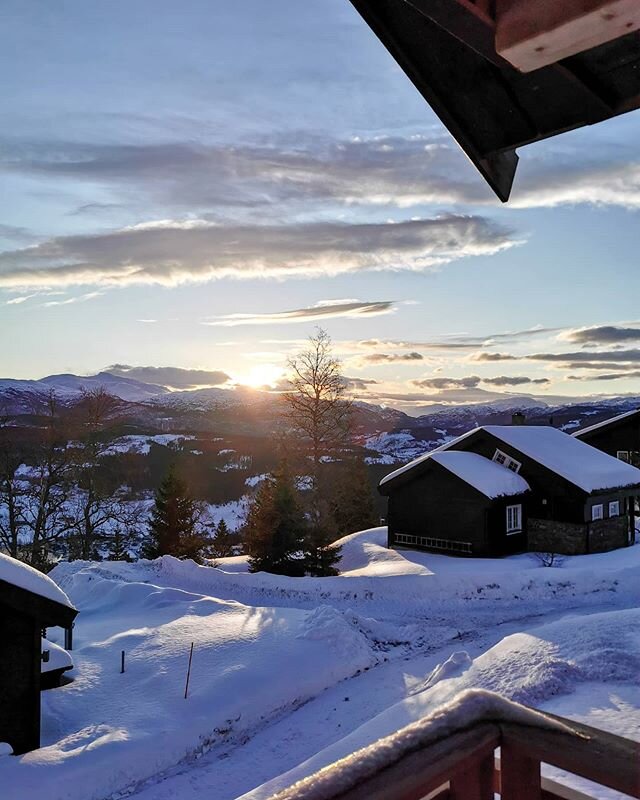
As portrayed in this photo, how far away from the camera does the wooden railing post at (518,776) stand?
147cm

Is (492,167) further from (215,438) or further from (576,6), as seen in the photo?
(215,438)

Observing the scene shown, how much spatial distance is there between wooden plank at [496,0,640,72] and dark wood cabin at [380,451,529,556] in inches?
976

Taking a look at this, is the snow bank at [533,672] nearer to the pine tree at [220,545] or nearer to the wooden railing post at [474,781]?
the wooden railing post at [474,781]

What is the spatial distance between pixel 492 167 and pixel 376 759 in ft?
8.94

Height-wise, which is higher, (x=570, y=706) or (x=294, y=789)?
(x=294, y=789)

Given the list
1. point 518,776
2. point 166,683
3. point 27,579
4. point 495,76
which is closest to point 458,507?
point 166,683

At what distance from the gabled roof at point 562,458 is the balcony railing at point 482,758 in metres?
26.1

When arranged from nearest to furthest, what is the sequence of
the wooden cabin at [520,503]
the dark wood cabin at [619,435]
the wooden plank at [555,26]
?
the wooden plank at [555,26] → the wooden cabin at [520,503] → the dark wood cabin at [619,435]

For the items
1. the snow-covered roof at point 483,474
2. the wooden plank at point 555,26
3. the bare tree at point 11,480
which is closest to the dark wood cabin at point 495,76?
the wooden plank at point 555,26

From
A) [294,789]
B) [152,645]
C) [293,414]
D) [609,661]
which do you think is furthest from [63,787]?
[293,414]

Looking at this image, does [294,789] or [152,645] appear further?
[152,645]

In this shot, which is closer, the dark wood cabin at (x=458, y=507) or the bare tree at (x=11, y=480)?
the dark wood cabin at (x=458, y=507)

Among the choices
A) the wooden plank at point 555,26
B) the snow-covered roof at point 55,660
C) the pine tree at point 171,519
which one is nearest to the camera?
the wooden plank at point 555,26

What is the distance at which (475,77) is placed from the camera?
2.82 meters
